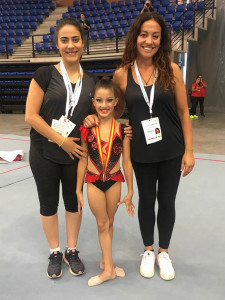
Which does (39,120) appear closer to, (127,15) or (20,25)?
(127,15)

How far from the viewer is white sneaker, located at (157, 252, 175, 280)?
1.60 m

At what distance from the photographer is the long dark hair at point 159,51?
54.2 inches

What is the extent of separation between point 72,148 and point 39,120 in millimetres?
216

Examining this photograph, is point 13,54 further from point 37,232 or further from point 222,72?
point 37,232

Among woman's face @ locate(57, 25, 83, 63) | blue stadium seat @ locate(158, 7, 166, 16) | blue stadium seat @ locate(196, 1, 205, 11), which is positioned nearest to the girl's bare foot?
woman's face @ locate(57, 25, 83, 63)

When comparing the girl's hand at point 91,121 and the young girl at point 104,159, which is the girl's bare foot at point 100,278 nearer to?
the young girl at point 104,159

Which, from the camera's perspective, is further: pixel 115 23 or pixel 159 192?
pixel 115 23

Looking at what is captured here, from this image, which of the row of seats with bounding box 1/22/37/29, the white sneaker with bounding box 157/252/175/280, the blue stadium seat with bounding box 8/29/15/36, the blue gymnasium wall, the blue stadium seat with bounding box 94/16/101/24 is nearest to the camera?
the white sneaker with bounding box 157/252/175/280

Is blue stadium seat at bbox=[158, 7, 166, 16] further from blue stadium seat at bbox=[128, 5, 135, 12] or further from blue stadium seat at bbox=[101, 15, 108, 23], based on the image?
blue stadium seat at bbox=[101, 15, 108, 23]

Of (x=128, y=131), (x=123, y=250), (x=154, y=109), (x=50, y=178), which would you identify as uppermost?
(x=154, y=109)

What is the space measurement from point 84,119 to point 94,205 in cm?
46

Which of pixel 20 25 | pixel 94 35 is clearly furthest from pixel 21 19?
pixel 94 35

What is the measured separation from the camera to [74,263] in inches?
65.7

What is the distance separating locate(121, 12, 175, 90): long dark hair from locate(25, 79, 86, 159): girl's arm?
0.48 m
